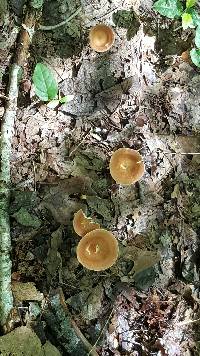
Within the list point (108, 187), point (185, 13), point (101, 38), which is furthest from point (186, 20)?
point (108, 187)

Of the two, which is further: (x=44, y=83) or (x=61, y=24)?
(x=61, y=24)

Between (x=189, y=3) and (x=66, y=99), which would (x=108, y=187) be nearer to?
(x=66, y=99)

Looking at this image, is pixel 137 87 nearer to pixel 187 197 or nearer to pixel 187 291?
pixel 187 197

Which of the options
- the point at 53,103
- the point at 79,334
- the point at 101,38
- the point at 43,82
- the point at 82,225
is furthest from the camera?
the point at 101,38

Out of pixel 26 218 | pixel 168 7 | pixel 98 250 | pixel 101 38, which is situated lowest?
pixel 98 250

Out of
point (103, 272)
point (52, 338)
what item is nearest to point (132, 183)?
point (103, 272)

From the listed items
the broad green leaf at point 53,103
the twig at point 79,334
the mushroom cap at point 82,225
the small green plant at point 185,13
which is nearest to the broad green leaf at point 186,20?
the small green plant at point 185,13
